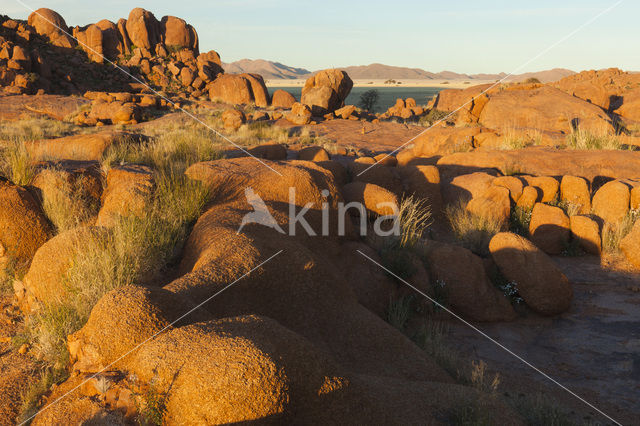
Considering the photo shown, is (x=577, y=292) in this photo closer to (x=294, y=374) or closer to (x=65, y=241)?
(x=294, y=374)

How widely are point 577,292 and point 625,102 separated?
26.1m

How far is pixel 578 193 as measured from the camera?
32.4 ft


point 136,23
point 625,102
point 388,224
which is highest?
point 136,23

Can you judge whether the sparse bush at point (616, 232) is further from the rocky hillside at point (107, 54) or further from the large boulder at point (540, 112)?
the rocky hillside at point (107, 54)

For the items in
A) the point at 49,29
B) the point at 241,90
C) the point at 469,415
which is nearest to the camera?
the point at 469,415

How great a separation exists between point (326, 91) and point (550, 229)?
73.7 feet

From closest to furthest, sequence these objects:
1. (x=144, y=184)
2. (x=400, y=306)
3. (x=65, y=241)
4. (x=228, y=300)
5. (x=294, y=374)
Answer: (x=294, y=374)
(x=228, y=300)
(x=65, y=241)
(x=144, y=184)
(x=400, y=306)

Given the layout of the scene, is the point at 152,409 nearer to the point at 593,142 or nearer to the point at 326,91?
the point at 593,142

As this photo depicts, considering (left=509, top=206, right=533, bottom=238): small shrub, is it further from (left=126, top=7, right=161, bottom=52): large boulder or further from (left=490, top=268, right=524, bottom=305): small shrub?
(left=126, top=7, right=161, bottom=52): large boulder

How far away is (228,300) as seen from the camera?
3.84m

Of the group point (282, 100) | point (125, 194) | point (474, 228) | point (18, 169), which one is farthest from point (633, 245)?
point (282, 100)

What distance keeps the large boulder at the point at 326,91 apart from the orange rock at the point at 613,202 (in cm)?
1966

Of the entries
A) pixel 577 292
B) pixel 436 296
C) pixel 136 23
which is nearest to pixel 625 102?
pixel 577 292

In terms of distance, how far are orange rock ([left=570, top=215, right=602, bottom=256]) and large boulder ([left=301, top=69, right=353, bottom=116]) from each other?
20087 millimetres
